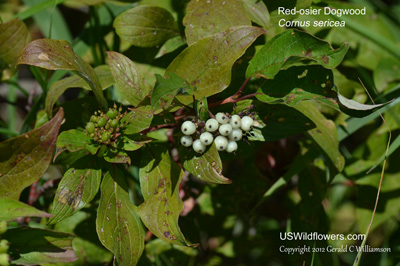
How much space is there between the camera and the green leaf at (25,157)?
1.06m

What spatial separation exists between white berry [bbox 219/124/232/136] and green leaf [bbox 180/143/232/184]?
0.05m

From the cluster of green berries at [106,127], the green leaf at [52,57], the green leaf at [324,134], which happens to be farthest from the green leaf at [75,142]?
the green leaf at [324,134]

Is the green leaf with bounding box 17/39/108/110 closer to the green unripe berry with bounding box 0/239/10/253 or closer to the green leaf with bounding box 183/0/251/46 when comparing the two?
the green leaf with bounding box 183/0/251/46

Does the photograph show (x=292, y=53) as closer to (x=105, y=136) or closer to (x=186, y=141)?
(x=186, y=141)

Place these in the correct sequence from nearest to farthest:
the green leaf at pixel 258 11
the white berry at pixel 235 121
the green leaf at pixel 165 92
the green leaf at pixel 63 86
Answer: the green leaf at pixel 165 92 → the white berry at pixel 235 121 → the green leaf at pixel 63 86 → the green leaf at pixel 258 11

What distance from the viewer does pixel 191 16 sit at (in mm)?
1207

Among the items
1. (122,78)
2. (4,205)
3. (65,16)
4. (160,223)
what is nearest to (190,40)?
(122,78)

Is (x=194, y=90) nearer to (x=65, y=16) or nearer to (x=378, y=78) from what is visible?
(x=378, y=78)

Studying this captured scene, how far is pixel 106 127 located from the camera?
104 centimetres

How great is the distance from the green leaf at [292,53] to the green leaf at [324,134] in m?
0.19

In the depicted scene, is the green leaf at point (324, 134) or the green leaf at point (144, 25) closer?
the green leaf at point (324, 134)

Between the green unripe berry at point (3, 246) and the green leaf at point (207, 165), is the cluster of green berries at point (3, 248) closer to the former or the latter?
the green unripe berry at point (3, 246)

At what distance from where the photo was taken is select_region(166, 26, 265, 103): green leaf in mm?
1025

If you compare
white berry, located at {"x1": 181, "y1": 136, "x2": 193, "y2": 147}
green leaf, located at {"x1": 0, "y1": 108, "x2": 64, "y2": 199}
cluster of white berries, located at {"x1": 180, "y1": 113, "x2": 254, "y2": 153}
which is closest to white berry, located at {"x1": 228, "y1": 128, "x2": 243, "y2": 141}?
cluster of white berries, located at {"x1": 180, "y1": 113, "x2": 254, "y2": 153}
